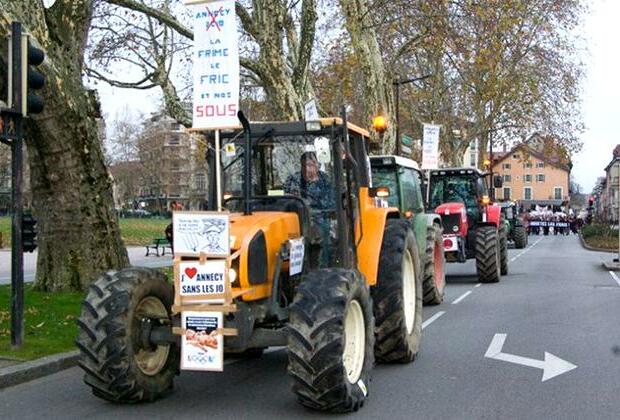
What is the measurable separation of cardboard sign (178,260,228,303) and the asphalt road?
99 centimetres

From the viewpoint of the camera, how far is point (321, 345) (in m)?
6.13

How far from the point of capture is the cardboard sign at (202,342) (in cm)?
638

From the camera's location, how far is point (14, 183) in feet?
29.3

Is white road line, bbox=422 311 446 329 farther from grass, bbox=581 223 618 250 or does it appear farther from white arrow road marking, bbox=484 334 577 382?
grass, bbox=581 223 618 250

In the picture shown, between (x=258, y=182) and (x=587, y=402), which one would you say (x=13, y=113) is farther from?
(x=587, y=402)

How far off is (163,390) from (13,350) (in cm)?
261

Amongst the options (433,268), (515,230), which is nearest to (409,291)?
(433,268)

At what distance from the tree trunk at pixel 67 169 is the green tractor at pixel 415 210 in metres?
4.79

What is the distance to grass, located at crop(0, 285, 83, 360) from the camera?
8898 millimetres

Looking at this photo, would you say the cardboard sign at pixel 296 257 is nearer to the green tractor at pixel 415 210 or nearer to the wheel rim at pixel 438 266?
the green tractor at pixel 415 210

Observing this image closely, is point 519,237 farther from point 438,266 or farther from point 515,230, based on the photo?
point 438,266

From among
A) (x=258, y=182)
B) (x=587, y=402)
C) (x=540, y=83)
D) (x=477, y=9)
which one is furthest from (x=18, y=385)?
(x=540, y=83)

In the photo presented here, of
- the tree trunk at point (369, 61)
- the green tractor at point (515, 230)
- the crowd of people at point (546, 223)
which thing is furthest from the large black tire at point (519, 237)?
the crowd of people at point (546, 223)

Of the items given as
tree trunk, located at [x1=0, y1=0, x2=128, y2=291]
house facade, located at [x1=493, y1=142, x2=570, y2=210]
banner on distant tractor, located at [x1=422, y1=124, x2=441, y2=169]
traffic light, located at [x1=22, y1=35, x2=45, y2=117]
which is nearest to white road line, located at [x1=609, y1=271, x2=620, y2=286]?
banner on distant tractor, located at [x1=422, y1=124, x2=441, y2=169]
